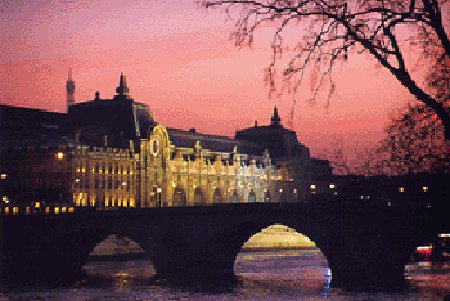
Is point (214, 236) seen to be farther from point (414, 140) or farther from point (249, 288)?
point (414, 140)

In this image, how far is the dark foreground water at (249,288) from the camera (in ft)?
245

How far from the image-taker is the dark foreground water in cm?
7469

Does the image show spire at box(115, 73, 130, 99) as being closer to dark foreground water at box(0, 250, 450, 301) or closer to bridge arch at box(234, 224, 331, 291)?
bridge arch at box(234, 224, 331, 291)

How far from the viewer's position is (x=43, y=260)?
4055 inches

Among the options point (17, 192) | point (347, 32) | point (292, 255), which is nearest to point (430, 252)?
point (292, 255)

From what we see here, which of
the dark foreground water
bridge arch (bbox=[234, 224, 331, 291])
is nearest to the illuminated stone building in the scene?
bridge arch (bbox=[234, 224, 331, 291])

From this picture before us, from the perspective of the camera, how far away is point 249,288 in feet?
275

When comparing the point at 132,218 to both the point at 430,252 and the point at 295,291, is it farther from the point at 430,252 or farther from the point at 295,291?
the point at 430,252

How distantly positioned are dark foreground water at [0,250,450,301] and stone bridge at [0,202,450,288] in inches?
107

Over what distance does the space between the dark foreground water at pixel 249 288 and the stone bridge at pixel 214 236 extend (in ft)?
8.90

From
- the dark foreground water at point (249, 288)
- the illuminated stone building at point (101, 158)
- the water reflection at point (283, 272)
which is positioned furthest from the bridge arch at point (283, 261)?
the illuminated stone building at point (101, 158)

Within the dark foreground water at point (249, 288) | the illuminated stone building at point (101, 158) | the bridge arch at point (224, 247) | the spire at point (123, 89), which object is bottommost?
the dark foreground water at point (249, 288)

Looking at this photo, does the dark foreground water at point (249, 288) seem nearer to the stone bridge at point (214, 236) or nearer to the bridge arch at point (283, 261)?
the bridge arch at point (283, 261)

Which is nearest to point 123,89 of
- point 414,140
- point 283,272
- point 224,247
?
point 283,272
